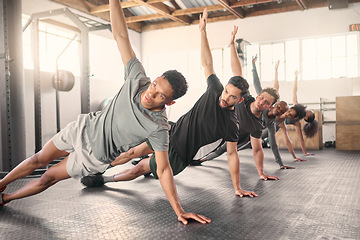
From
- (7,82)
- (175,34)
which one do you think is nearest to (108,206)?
(7,82)

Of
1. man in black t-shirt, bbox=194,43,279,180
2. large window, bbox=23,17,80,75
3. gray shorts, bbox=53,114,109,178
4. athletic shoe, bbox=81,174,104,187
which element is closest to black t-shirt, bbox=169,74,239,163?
man in black t-shirt, bbox=194,43,279,180

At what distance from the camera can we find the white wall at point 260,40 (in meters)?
8.23

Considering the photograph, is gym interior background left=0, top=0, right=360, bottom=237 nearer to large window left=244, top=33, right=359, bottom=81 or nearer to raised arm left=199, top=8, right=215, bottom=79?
large window left=244, top=33, right=359, bottom=81

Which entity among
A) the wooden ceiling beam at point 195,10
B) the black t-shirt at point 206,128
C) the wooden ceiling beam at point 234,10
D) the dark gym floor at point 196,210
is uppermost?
the wooden ceiling beam at point 195,10

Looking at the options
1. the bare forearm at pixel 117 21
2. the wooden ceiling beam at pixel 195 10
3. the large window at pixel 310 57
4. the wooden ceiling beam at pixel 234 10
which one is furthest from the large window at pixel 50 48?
the bare forearm at pixel 117 21

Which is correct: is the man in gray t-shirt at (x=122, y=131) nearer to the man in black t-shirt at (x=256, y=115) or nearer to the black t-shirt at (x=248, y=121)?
the man in black t-shirt at (x=256, y=115)

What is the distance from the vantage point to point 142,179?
3.78 m

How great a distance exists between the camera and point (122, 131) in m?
2.06

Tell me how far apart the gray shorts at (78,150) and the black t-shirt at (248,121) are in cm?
182

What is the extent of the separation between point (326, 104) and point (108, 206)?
279 inches

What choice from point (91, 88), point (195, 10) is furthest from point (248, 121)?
point (195, 10)

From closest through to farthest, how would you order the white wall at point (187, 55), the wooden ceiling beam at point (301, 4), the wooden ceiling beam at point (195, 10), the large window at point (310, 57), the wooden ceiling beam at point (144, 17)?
the white wall at point (187, 55) < the wooden ceiling beam at point (301, 4) < the large window at point (310, 57) < the wooden ceiling beam at point (195, 10) < the wooden ceiling beam at point (144, 17)

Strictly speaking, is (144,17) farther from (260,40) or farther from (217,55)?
(260,40)

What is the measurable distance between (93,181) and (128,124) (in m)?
1.53
